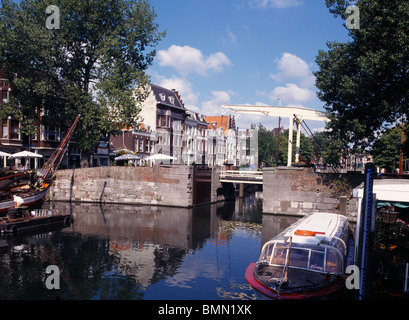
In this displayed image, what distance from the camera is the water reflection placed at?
1327 cm

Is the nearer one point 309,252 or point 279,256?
point 309,252

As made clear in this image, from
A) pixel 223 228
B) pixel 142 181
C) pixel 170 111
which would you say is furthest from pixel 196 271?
pixel 170 111

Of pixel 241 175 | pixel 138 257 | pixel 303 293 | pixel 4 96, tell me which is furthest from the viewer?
pixel 4 96

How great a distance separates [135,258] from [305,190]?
1863 cm

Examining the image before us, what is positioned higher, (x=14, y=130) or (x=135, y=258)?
(x=14, y=130)

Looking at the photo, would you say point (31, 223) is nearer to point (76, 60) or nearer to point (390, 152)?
point (76, 60)

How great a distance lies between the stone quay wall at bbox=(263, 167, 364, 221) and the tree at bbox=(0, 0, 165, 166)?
644 inches

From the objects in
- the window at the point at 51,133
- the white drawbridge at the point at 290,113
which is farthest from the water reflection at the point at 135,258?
the window at the point at 51,133

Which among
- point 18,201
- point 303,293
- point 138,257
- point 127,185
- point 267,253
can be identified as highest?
point 127,185

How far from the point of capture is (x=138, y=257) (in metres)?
18.0
